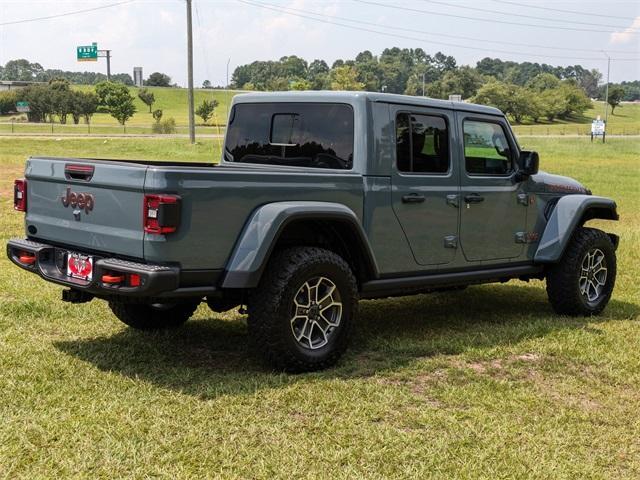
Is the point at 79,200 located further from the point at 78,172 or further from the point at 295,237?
the point at 295,237

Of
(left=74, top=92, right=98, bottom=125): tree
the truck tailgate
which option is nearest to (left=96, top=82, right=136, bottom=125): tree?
(left=74, top=92, right=98, bottom=125): tree

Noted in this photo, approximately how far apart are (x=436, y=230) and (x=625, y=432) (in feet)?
6.86

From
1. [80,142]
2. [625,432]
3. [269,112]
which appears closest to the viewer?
[625,432]

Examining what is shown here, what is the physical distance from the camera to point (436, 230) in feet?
19.0

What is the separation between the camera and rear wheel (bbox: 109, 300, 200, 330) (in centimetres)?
581

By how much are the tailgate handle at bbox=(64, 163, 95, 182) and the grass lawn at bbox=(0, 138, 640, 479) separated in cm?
119

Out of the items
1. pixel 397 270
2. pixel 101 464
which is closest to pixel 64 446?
pixel 101 464

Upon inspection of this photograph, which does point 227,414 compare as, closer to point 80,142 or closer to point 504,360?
point 504,360

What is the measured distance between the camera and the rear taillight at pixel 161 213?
4.27 metres

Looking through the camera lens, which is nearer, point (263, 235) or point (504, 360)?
point (263, 235)

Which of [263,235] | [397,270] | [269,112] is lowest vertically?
[397,270]

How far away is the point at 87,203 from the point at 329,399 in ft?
6.12

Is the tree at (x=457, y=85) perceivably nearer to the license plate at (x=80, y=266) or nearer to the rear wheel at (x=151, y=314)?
the rear wheel at (x=151, y=314)

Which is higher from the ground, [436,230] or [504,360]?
[436,230]
